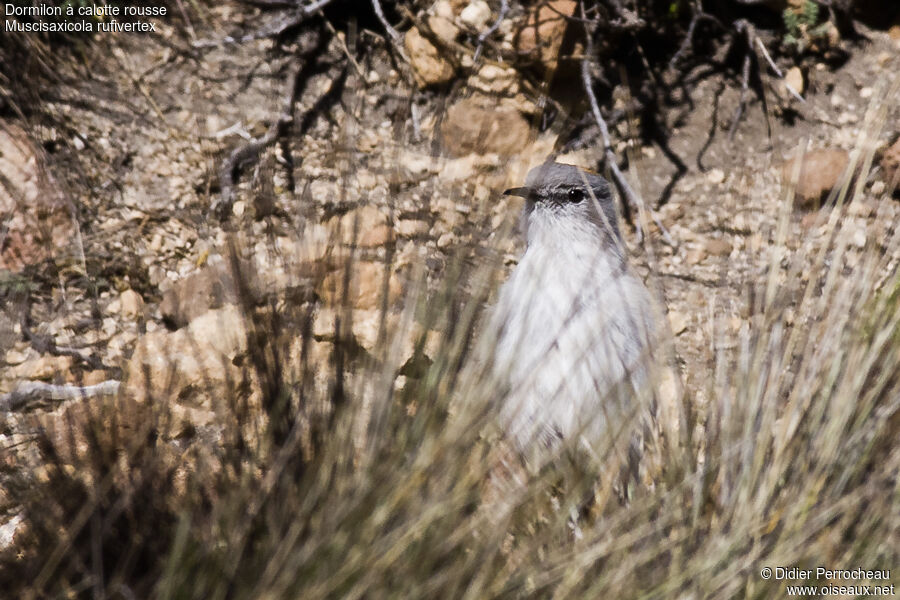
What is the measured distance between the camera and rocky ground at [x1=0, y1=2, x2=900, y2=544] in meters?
2.78

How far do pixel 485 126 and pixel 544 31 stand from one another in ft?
6.34

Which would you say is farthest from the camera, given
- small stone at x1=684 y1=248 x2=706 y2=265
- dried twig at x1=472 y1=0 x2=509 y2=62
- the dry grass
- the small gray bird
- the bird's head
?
small stone at x1=684 y1=248 x2=706 y2=265

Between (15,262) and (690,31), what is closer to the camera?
(15,262)

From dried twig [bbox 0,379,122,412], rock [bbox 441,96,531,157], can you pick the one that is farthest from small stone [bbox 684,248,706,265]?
dried twig [bbox 0,379,122,412]

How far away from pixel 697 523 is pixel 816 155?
277 centimetres

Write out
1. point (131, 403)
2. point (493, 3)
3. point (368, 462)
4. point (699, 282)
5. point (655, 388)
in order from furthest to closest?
point (493, 3), point (699, 282), point (131, 403), point (655, 388), point (368, 462)

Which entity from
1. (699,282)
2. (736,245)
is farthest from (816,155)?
(699,282)

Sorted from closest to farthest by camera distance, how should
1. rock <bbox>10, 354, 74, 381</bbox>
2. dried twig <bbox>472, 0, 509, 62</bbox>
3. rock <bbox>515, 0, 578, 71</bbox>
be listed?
1. rock <bbox>10, 354, 74, 381</bbox>
2. dried twig <bbox>472, 0, 509, 62</bbox>
3. rock <bbox>515, 0, 578, 71</bbox>

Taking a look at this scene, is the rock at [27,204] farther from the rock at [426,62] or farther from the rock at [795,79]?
the rock at [795,79]

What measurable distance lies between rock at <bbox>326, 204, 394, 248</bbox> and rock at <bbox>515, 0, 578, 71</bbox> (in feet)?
7.37

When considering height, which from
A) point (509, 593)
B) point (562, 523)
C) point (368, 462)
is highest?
point (368, 462)

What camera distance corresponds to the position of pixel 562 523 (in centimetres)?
180

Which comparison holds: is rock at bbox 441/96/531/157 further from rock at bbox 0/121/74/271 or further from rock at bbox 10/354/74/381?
rock at bbox 0/121/74/271

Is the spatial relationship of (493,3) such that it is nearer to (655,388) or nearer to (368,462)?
(655,388)
